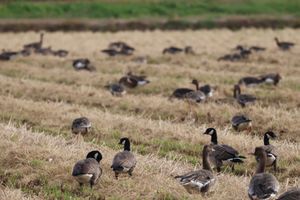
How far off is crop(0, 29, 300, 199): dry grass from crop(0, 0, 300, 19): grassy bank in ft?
69.8

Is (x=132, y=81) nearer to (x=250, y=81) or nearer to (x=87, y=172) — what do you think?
(x=250, y=81)

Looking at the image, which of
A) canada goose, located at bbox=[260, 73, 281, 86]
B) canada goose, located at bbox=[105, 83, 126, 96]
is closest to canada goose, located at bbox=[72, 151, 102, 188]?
canada goose, located at bbox=[105, 83, 126, 96]

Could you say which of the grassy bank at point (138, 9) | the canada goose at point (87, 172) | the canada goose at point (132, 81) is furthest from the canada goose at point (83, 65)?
the grassy bank at point (138, 9)

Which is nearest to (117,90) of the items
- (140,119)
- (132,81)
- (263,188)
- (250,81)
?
(132,81)

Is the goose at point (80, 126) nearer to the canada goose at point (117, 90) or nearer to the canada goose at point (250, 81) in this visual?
the canada goose at point (117, 90)

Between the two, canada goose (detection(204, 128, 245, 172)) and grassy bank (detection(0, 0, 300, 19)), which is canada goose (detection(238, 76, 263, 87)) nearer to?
canada goose (detection(204, 128, 245, 172))

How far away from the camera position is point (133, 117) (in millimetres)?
18938

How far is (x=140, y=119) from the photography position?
60.6 ft

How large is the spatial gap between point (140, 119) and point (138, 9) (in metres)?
42.2

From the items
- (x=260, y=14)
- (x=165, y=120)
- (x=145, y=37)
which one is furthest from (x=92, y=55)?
(x=260, y=14)

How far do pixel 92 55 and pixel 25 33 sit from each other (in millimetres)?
13766

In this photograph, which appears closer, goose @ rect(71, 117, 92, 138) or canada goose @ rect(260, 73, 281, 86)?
goose @ rect(71, 117, 92, 138)

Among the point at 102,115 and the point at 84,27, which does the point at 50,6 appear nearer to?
the point at 84,27

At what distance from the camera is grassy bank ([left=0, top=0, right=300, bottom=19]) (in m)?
57.8
